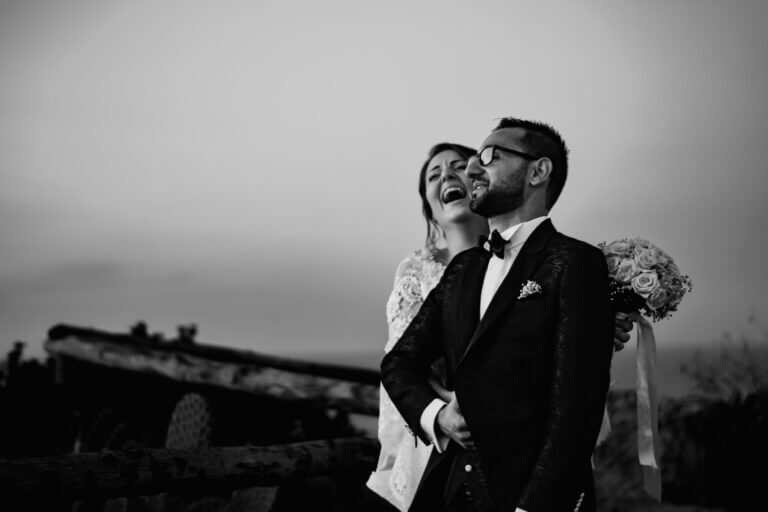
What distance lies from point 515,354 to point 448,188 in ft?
5.50

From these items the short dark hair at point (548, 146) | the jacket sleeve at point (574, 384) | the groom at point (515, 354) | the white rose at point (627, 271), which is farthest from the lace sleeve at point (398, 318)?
the jacket sleeve at point (574, 384)

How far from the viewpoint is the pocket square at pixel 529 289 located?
2115mm

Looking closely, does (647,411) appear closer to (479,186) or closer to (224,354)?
(479,186)

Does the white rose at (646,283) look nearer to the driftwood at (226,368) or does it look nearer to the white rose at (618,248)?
the white rose at (618,248)

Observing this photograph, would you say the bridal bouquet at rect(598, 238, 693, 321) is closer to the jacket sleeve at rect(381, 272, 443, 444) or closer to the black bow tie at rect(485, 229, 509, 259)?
the black bow tie at rect(485, 229, 509, 259)

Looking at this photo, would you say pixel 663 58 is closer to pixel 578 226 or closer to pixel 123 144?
pixel 578 226

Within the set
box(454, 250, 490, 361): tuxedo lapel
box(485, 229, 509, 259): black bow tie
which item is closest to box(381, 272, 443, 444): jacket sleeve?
box(454, 250, 490, 361): tuxedo lapel

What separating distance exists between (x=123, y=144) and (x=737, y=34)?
6.98 metres

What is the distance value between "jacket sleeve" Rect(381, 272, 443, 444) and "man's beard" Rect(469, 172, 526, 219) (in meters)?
0.38

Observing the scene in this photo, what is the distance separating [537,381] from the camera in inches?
80.8

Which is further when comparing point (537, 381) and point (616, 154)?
point (616, 154)

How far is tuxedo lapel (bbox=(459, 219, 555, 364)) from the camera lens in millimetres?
2135

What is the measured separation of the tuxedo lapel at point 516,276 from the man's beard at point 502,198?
0.13m

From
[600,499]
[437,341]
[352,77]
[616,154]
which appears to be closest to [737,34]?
[616,154]
